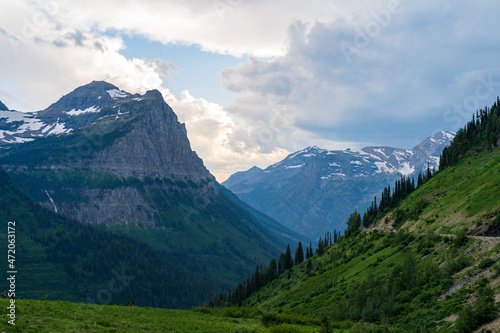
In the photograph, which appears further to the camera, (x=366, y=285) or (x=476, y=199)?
(x=476, y=199)

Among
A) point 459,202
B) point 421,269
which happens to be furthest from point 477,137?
point 421,269

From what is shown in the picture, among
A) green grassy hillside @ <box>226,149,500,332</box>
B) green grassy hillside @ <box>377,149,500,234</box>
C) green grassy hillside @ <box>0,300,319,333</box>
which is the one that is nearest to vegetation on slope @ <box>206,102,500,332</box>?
green grassy hillside @ <box>226,149,500,332</box>

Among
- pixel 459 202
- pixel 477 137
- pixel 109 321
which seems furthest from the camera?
pixel 477 137

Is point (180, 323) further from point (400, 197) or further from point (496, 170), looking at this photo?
point (400, 197)

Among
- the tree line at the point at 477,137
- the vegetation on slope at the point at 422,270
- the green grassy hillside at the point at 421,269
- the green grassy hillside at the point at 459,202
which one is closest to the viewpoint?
the vegetation on slope at the point at 422,270

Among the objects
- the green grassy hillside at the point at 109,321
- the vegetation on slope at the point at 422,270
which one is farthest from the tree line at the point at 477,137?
the green grassy hillside at the point at 109,321

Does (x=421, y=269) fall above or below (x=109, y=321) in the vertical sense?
above

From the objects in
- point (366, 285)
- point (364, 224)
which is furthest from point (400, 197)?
point (366, 285)

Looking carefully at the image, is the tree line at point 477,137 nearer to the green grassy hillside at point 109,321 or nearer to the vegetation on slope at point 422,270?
the vegetation on slope at point 422,270

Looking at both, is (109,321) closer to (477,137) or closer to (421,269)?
(421,269)

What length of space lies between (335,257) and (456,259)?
88.4 m

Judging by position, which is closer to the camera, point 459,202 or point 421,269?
point 421,269

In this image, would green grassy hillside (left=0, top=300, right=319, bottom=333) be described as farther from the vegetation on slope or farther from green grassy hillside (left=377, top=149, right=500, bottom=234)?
green grassy hillside (left=377, top=149, right=500, bottom=234)

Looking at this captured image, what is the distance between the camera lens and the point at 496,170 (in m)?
106
